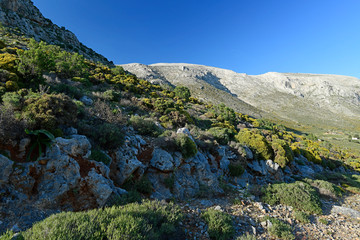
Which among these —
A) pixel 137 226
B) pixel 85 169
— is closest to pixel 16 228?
pixel 85 169

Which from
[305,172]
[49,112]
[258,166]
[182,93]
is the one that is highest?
[182,93]

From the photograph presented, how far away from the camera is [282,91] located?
341 ft

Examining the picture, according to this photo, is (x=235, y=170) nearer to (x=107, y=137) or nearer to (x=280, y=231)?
(x=280, y=231)

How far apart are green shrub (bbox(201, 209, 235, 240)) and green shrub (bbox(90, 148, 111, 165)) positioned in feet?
12.1

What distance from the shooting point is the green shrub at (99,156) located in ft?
A: 16.7

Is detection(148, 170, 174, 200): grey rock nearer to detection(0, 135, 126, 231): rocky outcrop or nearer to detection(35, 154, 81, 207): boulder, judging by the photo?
detection(0, 135, 126, 231): rocky outcrop

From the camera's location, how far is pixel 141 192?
18.1 ft

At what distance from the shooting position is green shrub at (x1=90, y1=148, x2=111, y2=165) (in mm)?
5090

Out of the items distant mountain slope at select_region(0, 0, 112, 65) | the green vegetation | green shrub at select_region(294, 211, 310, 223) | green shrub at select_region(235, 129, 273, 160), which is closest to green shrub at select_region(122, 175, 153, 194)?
the green vegetation

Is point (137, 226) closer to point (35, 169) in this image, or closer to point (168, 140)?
point (35, 169)

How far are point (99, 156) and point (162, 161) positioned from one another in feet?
8.20

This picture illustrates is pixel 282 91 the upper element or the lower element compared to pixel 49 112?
upper

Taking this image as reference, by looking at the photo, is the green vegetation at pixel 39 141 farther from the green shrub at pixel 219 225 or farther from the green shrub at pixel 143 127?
the green shrub at pixel 219 225

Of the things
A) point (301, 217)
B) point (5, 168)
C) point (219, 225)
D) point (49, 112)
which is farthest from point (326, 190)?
point (49, 112)
